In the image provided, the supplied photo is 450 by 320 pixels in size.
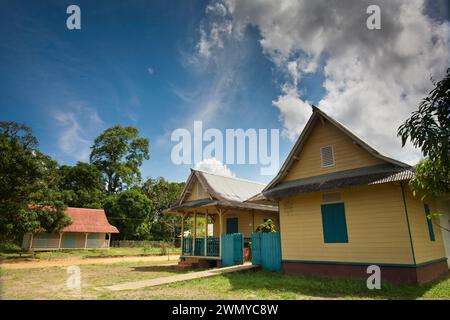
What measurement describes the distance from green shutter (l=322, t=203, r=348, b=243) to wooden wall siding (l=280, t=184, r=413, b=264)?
0.15 meters

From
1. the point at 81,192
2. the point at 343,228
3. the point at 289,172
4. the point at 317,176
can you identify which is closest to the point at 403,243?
the point at 343,228

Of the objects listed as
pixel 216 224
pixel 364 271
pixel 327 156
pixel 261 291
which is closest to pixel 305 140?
pixel 327 156

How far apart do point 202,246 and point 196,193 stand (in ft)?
11.7

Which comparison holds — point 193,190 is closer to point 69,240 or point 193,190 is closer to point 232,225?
point 232,225

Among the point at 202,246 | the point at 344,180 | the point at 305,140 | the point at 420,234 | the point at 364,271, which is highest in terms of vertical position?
the point at 305,140

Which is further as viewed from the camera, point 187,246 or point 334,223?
point 187,246

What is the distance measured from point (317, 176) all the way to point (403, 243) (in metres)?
3.88

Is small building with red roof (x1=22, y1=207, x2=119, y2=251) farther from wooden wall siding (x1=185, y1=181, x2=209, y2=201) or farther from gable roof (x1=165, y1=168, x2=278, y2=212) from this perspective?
gable roof (x1=165, y1=168, x2=278, y2=212)

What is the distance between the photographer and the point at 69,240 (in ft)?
109

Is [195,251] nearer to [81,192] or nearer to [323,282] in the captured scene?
[323,282]

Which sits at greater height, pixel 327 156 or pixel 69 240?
pixel 327 156

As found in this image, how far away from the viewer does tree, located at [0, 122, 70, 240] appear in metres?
21.2

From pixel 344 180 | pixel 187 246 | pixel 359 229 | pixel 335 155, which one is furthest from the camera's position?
pixel 187 246

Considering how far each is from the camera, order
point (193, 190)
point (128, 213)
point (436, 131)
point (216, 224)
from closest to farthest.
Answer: point (436, 131) → point (193, 190) → point (216, 224) → point (128, 213)
